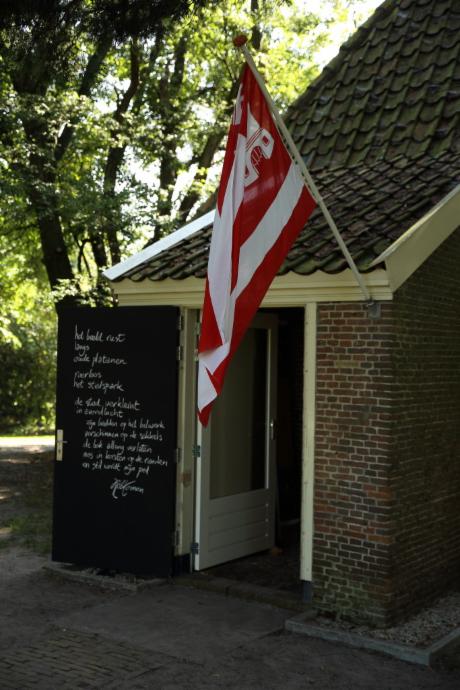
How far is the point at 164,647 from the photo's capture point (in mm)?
6164

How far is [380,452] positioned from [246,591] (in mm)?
1961

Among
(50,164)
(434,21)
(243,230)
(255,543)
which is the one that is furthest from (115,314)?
(50,164)

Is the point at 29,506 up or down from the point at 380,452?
down

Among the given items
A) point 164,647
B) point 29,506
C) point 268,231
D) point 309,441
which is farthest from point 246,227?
point 29,506

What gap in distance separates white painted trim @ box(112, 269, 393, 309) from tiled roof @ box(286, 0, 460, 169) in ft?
8.97

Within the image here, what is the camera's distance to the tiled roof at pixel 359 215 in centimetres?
673

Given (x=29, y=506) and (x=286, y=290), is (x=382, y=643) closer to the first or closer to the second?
(x=286, y=290)

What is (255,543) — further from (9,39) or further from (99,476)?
(9,39)

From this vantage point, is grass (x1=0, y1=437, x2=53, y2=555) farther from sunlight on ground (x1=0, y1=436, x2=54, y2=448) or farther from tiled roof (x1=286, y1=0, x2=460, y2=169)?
tiled roof (x1=286, y1=0, x2=460, y2=169)

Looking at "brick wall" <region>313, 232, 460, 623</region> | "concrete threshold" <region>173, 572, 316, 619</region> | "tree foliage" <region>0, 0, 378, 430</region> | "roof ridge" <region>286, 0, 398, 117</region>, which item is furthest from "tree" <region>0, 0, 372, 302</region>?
"concrete threshold" <region>173, 572, 316, 619</region>

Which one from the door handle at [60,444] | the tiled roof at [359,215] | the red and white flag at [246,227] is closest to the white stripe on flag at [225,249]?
the red and white flag at [246,227]

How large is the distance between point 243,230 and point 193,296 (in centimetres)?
177

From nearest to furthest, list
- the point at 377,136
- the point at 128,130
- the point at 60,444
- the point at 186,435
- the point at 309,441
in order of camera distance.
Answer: the point at 309,441 → the point at 186,435 → the point at 60,444 → the point at 377,136 → the point at 128,130

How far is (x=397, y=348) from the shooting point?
6.62m
